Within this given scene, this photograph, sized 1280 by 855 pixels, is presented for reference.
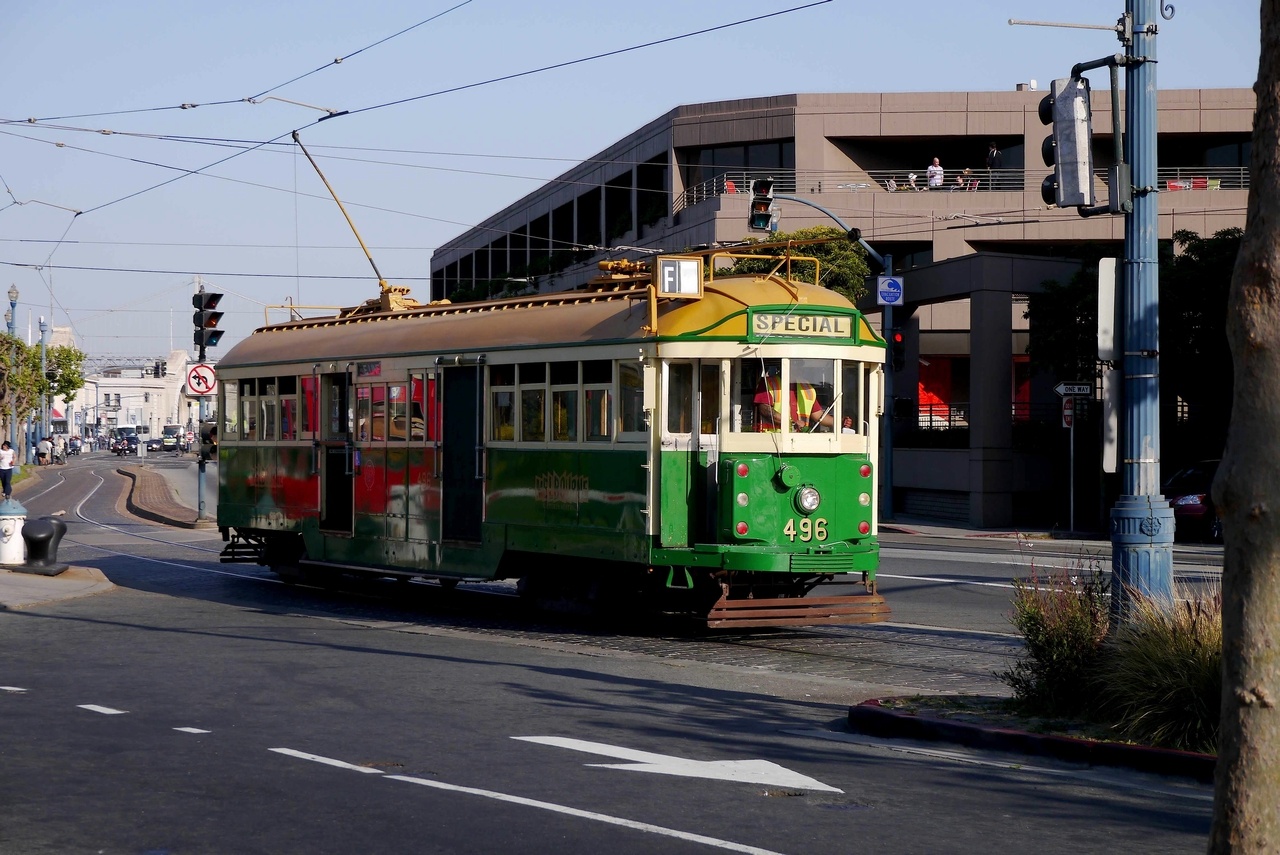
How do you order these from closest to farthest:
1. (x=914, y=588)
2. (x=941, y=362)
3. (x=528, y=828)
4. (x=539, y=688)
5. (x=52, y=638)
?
(x=528, y=828) < (x=539, y=688) < (x=52, y=638) < (x=914, y=588) < (x=941, y=362)

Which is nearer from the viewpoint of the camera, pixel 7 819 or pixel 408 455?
pixel 7 819

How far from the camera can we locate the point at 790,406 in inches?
567

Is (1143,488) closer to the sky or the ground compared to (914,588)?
closer to the sky

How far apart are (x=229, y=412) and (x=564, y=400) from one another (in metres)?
7.92

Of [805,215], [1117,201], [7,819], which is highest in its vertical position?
[805,215]

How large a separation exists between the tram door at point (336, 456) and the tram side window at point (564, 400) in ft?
13.0

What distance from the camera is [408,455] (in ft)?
Result: 56.2

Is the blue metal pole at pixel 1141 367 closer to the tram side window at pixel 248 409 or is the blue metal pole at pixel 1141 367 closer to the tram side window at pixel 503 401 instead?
the tram side window at pixel 503 401

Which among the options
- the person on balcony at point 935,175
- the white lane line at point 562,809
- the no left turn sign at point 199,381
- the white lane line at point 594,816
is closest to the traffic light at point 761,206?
the no left turn sign at point 199,381

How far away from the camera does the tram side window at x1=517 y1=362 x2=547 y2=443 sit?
50.8ft

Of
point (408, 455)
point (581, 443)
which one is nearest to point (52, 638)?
point (408, 455)

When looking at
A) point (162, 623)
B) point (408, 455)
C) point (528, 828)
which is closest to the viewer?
point (528, 828)

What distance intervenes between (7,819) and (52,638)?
786 centimetres

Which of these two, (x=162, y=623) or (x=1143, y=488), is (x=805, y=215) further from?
(x=1143, y=488)
